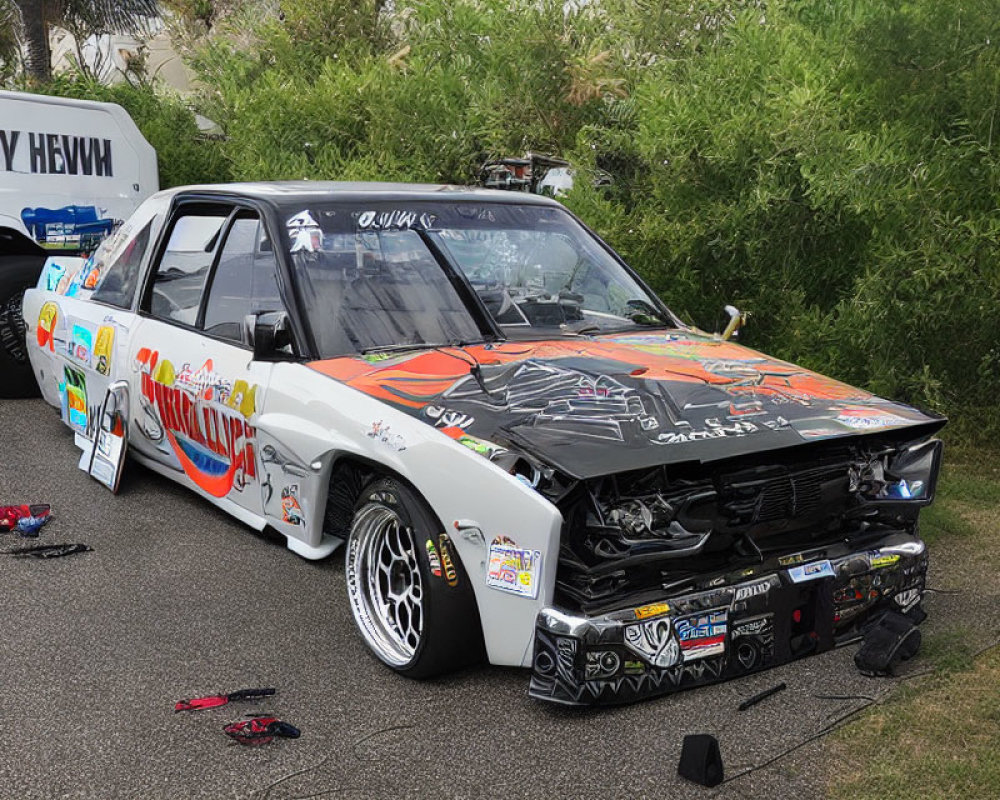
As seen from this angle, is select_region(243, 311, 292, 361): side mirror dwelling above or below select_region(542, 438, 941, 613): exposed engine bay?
above

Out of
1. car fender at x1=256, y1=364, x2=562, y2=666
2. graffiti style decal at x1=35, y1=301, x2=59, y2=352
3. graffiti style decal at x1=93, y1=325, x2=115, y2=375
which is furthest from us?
graffiti style decal at x1=35, y1=301, x2=59, y2=352

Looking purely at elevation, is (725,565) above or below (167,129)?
below

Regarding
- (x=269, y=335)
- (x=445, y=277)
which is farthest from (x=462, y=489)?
(x=445, y=277)

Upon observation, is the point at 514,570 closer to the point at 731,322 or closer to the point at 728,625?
the point at 728,625

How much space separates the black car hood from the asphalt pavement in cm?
79

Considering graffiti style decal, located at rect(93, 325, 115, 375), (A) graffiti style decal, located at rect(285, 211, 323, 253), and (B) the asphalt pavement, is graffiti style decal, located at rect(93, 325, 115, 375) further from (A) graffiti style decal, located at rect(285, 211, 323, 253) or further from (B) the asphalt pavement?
(A) graffiti style decal, located at rect(285, 211, 323, 253)

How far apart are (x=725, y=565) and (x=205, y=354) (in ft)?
8.25

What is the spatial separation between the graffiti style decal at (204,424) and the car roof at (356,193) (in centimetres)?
79

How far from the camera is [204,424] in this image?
507cm

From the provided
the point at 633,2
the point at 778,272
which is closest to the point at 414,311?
the point at 778,272

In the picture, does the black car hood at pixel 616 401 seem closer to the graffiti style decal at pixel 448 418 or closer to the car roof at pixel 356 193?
the graffiti style decal at pixel 448 418

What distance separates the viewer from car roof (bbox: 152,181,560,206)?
4953 mm

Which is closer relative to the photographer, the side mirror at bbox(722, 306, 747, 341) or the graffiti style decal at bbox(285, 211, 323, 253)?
the graffiti style decal at bbox(285, 211, 323, 253)

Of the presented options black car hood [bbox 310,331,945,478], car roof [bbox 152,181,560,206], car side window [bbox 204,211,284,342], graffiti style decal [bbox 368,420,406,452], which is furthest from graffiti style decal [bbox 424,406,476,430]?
car roof [bbox 152,181,560,206]
